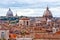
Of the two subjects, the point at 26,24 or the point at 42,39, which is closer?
the point at 42,39

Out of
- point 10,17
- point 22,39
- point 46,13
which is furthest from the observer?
point 10,17

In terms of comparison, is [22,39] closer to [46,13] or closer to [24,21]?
[24,21]

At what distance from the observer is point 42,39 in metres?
34.1

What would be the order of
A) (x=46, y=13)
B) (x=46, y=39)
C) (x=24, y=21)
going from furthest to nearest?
(x=46, y=13), (x=24, y=21), (x=46, y=39)

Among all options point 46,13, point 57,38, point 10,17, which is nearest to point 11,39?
point 57,38

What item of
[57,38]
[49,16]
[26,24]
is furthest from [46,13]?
[57,38]

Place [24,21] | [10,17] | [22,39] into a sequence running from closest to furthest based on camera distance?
[22,39] < [24,21] < [10,17]

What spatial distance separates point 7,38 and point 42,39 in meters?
4.21

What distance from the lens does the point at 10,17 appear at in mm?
117500

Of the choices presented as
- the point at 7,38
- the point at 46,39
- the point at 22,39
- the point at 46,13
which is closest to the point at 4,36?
the point at 7,38

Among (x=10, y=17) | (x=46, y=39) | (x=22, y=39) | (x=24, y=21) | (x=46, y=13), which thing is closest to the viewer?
(x=22, y=39)

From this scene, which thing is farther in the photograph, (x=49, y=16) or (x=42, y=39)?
(x=49, y=16)

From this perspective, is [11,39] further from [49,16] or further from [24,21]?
[49,16]

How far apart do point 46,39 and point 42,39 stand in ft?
1.78
